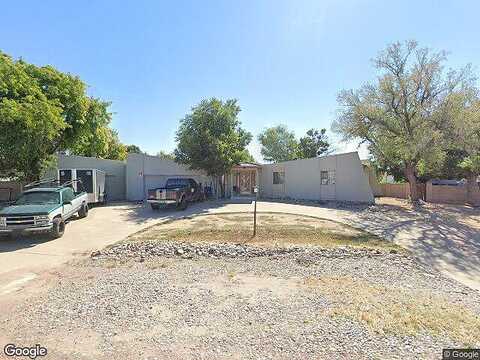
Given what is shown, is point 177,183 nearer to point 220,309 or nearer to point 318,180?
point 318,180

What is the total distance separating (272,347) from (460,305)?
3725mm

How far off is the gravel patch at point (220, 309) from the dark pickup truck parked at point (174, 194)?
8.40 meters

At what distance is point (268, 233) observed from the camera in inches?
448

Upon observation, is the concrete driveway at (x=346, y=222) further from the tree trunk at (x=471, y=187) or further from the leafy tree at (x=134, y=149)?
the leafy tree at (x=134, y=149)

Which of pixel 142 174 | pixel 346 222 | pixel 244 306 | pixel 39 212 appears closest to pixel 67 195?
pixel 39 212

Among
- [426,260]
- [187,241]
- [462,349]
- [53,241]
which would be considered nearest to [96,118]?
[53,241]

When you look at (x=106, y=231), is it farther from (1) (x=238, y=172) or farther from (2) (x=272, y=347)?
(1) (x=238, y=172)

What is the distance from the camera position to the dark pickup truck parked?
17.1 m

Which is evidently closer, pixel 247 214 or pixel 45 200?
pixel 45 200

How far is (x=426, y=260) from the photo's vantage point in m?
8.80

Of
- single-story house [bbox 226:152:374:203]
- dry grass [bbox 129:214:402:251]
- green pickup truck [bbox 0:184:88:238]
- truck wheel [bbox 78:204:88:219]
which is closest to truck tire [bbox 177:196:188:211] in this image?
dry grass [bbox 129:214:402:251]

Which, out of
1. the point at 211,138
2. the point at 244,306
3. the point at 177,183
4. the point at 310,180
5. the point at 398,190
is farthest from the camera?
the point at 398,190

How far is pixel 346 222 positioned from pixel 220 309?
10.2 meters

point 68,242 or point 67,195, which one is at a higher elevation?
point 67,195
